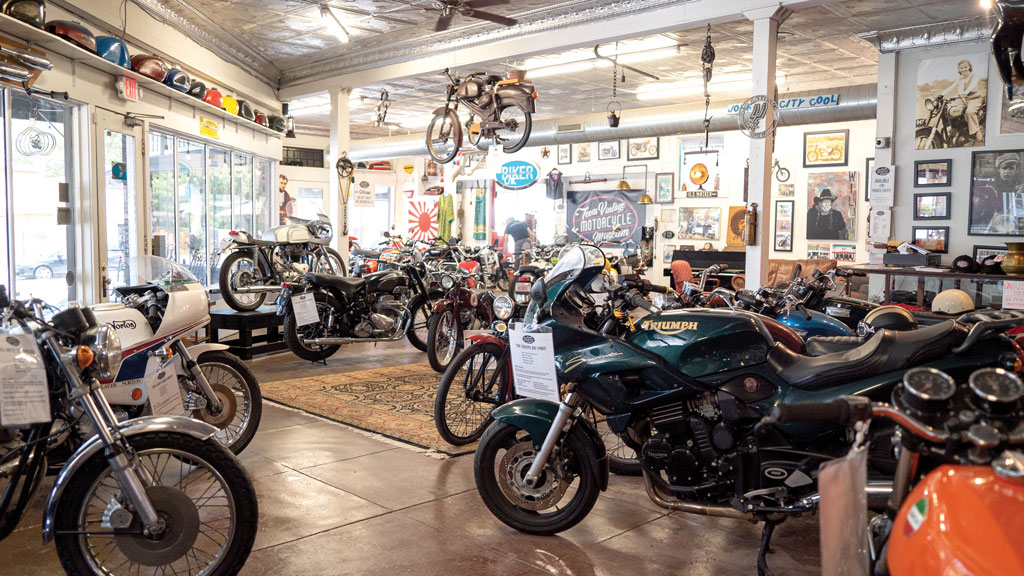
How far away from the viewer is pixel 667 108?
408 inches

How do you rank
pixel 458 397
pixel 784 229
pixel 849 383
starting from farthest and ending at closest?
pixel 784 229, pixel 458 397, pixel 849 383

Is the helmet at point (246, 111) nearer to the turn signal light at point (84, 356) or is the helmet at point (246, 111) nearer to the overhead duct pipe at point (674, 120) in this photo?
the overhead duct pipe at point (674, 120)

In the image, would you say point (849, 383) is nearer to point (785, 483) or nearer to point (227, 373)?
point (785, 483)

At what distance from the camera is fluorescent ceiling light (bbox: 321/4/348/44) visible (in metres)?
7.38

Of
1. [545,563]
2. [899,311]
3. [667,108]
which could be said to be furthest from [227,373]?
[667,108]

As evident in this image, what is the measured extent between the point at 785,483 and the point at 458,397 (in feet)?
7.52

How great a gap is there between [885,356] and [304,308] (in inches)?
198

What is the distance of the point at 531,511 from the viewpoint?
119 inches

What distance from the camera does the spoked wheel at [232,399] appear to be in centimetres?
377

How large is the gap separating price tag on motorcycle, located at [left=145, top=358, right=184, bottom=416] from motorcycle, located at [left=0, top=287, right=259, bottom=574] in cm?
56

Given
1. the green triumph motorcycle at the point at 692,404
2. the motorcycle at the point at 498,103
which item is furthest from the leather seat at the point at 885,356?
the motorcycle at the point at 498,103

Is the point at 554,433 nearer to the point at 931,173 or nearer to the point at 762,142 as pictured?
the point at 762,142

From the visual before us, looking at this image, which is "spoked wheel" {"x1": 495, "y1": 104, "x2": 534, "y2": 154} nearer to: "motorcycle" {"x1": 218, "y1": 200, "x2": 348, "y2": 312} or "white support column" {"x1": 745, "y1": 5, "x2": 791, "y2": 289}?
"white support column" {"x1": 745, "y1": 5, "x2": 791, "y2": 289}

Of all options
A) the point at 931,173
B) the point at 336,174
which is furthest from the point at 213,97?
the point at 931,173
